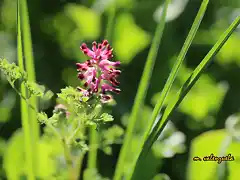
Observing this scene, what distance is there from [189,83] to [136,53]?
0.73 meters

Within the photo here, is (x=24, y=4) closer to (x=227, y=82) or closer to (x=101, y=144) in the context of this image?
(x=101, y=144)

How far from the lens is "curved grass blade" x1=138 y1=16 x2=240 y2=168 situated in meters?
0.67

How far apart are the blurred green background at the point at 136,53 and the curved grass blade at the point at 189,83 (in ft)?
1.17

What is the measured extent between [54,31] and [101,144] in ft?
2.53

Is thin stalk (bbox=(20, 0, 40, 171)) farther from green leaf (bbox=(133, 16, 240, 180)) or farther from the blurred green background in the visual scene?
the blurred green background

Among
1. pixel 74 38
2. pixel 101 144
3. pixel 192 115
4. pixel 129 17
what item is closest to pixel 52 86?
pixel 74 38

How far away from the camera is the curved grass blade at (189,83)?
673mm

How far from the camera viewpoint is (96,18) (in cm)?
148

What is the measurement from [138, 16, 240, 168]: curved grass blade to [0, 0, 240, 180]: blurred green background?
14.1 inches

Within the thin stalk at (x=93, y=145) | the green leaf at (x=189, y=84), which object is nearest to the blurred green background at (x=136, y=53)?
the thin stalk at (x=93, y=145)

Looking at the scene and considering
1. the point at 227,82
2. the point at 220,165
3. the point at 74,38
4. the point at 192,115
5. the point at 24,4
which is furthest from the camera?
the point at 74,38

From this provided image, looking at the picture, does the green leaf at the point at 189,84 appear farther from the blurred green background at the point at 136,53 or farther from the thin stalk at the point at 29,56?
the blurred green background at the point at 136,53

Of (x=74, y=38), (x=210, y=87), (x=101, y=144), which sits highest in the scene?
(x=74, y=38)

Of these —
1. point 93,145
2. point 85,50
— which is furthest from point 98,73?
point 93,145
